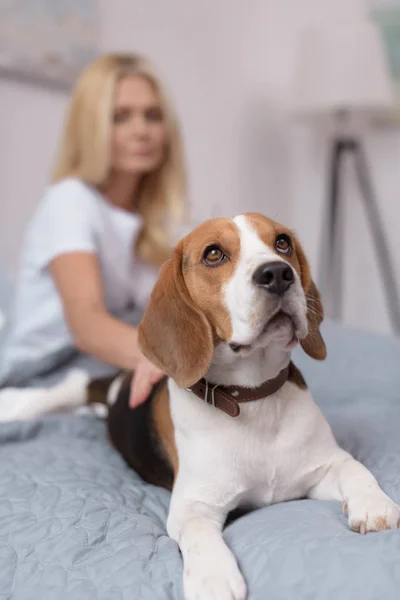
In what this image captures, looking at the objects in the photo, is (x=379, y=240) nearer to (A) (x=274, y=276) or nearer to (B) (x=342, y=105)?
(B) (x=342, y=105)

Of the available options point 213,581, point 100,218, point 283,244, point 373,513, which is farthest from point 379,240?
point 213,581

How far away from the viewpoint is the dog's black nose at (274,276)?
1067 mm

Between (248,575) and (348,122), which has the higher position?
(348,122)

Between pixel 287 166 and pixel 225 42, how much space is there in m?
0.87

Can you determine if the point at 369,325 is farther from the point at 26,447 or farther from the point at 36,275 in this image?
the point at 26,447

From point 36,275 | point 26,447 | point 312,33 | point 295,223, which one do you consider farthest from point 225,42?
point 26,447

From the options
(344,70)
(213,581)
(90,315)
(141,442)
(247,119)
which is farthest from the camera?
(247,119)

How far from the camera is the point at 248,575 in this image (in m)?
0.96

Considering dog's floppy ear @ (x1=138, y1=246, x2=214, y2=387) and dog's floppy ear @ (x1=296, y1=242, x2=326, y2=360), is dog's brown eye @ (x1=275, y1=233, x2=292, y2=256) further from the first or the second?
dog's floppy ear @ (x1=138, y1=246, x2=214, y2=387)

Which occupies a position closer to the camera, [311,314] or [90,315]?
[311,314]

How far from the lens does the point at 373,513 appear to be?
1.02 meters

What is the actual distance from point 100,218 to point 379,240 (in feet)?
6.71

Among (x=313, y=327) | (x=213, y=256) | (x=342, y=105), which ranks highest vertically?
(x=342, y=105)

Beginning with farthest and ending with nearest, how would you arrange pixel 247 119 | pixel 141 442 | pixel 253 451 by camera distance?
pixel 247 119, pixel 141 442, pixel 253 451
